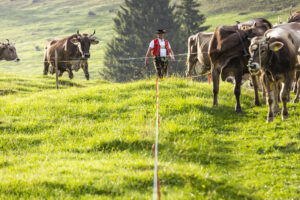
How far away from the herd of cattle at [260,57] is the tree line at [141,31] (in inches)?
Result: 1425

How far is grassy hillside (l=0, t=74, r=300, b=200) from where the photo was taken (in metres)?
6.70

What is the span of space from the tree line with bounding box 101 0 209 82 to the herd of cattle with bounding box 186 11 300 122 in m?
36.2

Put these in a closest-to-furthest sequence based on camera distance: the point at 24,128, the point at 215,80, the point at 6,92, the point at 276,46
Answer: the point at 276,46 < the point at 24,128 < the point at 215,80 < the point at 6,92

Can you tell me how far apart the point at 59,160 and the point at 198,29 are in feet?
166

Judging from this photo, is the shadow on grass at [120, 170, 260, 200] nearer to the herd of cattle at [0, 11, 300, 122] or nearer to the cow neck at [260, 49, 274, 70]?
the herd of cattle at [0, 11, 300, 122]

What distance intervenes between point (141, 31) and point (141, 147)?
46.2 meters

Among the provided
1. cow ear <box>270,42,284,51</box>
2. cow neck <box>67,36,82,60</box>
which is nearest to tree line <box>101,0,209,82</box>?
cow neck <box>67,36,82,60</box>

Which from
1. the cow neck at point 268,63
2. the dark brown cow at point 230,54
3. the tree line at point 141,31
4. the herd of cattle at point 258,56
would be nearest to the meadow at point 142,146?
the herd of cattle at point 258,56

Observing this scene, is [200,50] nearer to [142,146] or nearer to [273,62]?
[273,62]

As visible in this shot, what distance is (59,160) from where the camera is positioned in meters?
8.05

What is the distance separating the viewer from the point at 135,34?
54688mm

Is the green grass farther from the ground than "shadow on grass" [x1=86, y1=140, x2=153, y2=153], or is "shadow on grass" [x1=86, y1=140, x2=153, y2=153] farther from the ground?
the green grass

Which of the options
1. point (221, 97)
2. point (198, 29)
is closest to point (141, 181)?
point (221, 97)

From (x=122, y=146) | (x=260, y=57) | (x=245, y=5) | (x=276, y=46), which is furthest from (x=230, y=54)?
(x=245, y=5)
